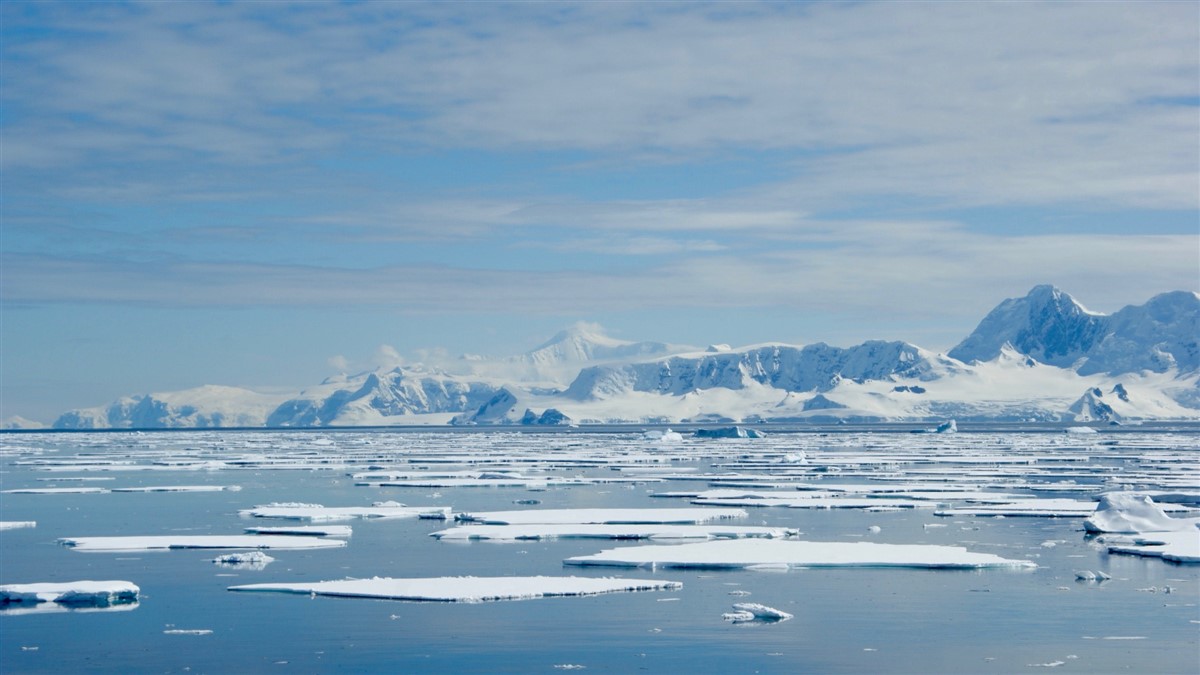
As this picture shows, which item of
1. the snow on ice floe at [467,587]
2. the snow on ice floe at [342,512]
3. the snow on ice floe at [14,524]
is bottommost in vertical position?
the snow on ice floe at [467,587]

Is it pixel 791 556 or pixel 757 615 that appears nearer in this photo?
pixel 757 615

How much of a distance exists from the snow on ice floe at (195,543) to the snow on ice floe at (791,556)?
4.73m

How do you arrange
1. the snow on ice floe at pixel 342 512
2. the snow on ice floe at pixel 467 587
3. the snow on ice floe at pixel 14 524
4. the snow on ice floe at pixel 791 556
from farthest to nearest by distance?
1. the snow on ice floe at pixel 342 512
2. the snow on ice floe at pixel 14 524
3. the snow on ice floe at pixel 791 556
4. the snow on ice floe at pixel 467 587

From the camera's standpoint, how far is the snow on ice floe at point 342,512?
88.0ft

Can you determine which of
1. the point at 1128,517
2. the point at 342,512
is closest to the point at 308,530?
the point at 342,512

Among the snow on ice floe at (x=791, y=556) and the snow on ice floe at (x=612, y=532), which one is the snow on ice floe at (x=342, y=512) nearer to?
the snow on ice floe at (x=612, y=532)

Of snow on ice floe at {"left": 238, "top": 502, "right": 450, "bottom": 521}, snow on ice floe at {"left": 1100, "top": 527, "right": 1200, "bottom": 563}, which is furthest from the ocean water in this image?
snow on ice floe at {"left": 238, "top": 502, "right": 450, "bottom": 521}

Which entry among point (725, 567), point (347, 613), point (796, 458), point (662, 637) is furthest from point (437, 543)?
point (796, 458)

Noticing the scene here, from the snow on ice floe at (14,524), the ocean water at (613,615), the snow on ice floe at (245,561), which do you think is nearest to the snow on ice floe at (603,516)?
the ocean water at (613,615)

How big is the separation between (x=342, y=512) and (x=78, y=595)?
1130cm

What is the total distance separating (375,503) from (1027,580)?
16999mm

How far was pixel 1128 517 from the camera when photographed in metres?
23.2

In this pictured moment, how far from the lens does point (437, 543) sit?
2211cm

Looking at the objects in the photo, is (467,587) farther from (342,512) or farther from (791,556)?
(342,512)
